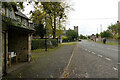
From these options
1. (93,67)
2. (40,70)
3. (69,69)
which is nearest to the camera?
(40,70)

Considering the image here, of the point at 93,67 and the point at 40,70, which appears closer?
the point at 40,70

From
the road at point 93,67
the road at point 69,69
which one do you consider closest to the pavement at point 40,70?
the road at point 69,69

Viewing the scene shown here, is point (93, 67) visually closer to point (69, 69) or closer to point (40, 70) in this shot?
point (69, 69)

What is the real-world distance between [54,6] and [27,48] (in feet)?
14.7

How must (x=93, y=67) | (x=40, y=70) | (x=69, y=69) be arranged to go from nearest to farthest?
1. (x=40, y=70)
2. (x=69, y=69)
3. (x=93, y=67)

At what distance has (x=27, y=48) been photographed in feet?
27.2

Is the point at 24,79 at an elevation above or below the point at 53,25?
below

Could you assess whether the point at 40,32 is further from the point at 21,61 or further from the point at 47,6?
the point at 47,6

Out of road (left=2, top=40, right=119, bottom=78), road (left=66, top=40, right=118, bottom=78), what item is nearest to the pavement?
road (left=2, top=40, right=119, bottom=78)

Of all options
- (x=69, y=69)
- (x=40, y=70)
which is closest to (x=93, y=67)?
(x=69, y=69)

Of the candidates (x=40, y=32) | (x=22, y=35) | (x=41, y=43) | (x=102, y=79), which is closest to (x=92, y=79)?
(x=102, y=79)

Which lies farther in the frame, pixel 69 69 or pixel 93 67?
pixel 93 67

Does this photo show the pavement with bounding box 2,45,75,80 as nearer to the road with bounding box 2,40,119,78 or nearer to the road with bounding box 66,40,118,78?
the road with bounding box 2,40,119,78

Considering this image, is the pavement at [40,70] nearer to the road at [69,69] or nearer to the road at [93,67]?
the road at [69,69]
